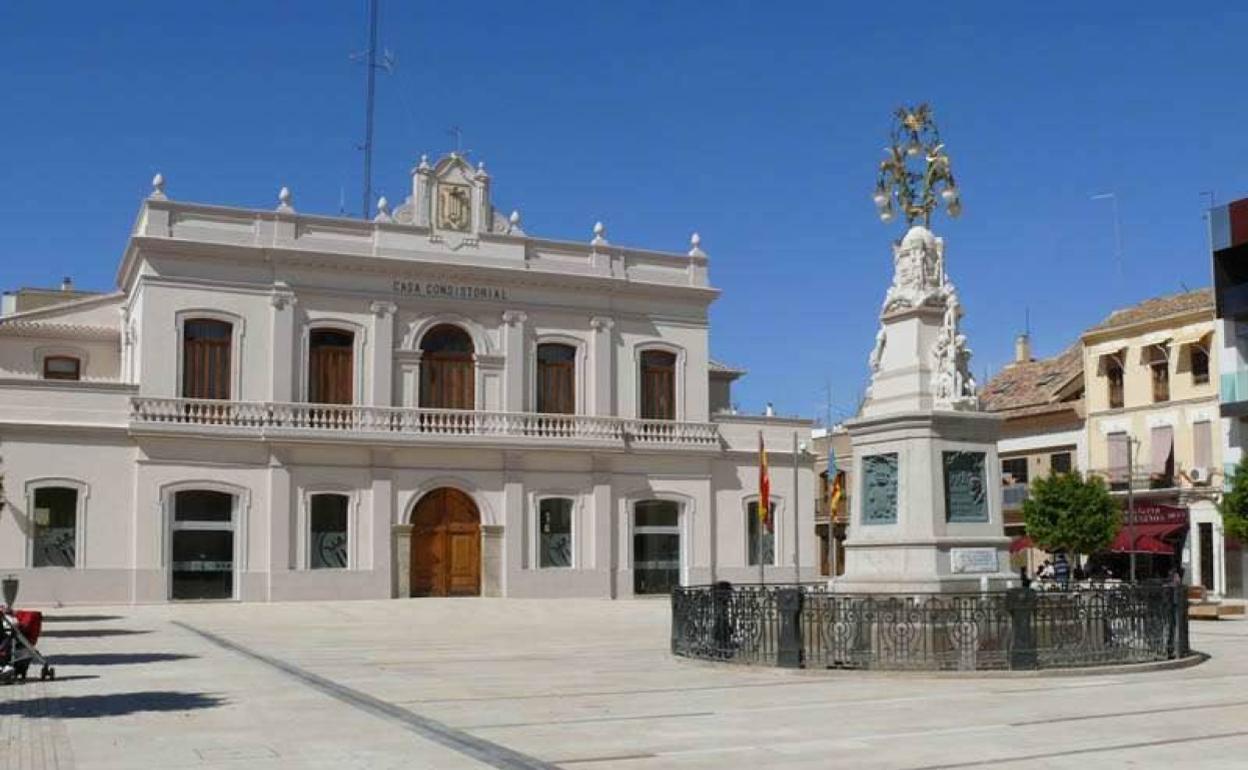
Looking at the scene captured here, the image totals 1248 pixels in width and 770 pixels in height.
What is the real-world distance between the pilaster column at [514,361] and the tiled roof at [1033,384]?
20.0m

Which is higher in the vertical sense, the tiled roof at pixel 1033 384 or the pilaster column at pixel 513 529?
the tiled roof at pixel 1033 384

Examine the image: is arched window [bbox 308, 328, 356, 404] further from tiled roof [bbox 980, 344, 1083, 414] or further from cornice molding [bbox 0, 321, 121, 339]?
tiled roof [bbox 980, 344, 1083, 414]

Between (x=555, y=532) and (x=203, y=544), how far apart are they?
9993mm

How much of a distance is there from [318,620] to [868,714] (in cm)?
2000

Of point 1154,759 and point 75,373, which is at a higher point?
point 75,373

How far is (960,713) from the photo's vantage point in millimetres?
13672

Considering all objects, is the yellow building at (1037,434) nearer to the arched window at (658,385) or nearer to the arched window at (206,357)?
the arched window at (658,385)

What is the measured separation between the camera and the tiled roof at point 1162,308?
47812mm

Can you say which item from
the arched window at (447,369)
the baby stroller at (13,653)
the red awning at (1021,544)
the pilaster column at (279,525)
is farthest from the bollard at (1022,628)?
the red awning at (1021,544)

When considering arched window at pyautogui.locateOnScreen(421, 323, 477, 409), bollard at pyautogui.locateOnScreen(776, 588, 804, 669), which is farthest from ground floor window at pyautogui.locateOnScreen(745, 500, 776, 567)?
bollard at pyautogui.locateOnScreen(776, 588, 804, 669)

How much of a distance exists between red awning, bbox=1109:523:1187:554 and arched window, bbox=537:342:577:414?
18645 mm

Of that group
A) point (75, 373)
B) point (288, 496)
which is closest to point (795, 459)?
point (288, 496)

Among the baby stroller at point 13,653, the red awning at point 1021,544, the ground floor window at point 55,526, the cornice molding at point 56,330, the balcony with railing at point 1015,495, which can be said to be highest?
the cornice molding at point 56,330

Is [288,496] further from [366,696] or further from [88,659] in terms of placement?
[366,696]
